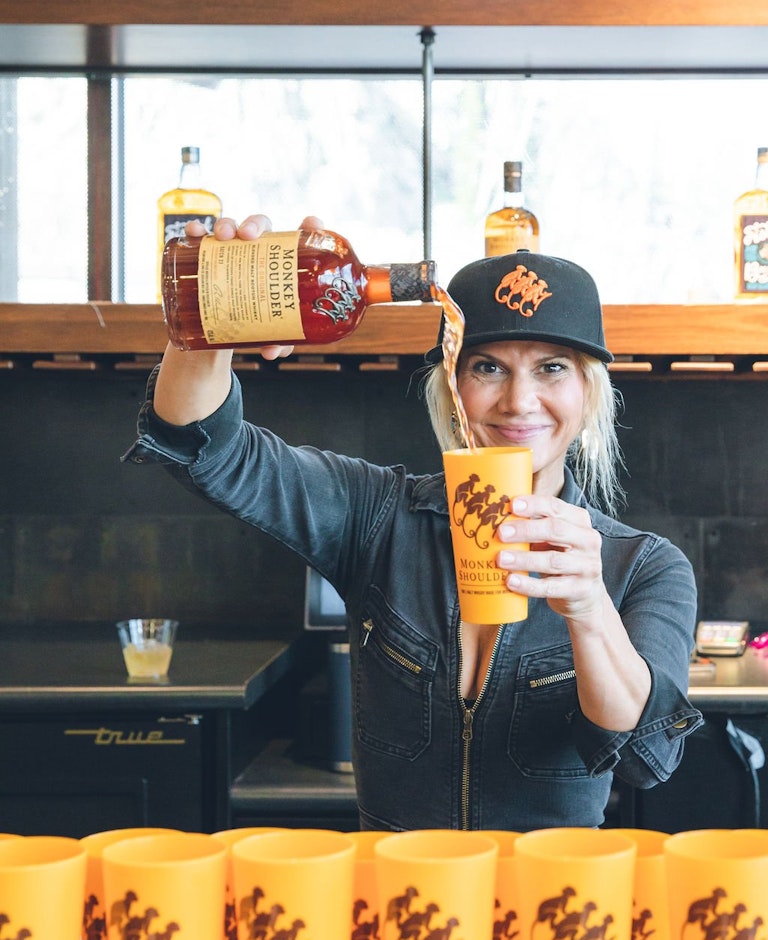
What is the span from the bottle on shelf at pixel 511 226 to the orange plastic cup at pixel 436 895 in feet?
5.89

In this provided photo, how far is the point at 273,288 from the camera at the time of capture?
0.93 meters

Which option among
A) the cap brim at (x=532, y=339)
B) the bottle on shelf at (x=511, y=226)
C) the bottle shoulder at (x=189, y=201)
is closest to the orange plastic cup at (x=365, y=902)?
the cap brim at (x=532, y=339)

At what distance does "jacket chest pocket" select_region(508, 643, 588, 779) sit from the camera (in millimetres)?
1249

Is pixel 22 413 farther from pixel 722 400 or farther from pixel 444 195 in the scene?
pixel 722 400

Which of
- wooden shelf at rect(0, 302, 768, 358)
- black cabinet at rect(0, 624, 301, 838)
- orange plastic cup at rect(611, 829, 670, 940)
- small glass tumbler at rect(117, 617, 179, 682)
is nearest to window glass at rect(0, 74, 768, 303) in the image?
wooden shelf at rect(0, 302, 768, 358)

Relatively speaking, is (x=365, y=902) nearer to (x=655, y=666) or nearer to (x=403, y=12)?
(x=655, y=666)

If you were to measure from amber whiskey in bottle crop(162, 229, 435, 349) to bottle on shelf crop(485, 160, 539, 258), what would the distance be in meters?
1.31

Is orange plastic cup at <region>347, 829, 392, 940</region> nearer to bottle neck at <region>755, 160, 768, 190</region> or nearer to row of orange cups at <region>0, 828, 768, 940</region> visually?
row of orange cups at <region>0, 828, 768, 940</region>

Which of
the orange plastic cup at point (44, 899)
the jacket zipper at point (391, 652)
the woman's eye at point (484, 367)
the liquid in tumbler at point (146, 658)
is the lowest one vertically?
the liquid in tumbler at point (146, 658)

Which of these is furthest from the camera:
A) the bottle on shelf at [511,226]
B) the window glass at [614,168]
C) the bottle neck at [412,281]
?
the window glass at [614,168]

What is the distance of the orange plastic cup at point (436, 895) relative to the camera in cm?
65

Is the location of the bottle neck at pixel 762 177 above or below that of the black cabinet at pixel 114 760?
above

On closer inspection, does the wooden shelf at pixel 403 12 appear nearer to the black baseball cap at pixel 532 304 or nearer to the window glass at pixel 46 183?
the window glass at pixel 46 183

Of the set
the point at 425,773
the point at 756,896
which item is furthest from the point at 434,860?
the point at 425,773
